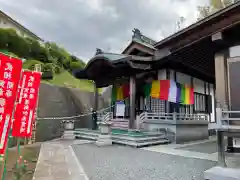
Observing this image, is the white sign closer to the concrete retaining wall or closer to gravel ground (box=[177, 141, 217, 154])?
the concrete retaining wall

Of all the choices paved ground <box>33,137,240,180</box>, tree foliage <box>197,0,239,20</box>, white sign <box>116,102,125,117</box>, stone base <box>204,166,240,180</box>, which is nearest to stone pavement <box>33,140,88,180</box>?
paved ground <box>33,137,240,180</box>

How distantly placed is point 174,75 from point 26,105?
29.4ft

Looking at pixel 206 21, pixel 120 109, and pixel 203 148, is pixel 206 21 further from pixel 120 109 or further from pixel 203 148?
pixel 120 109

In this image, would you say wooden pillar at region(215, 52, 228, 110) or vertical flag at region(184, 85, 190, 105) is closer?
wooden pillar at region(215, 52, 228, 110)

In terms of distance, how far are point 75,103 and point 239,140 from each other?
10772 millimetres

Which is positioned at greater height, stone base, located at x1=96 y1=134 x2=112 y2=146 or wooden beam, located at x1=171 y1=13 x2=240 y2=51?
wooden beam, located at x1=171 y1=13 x2=240 y2=51

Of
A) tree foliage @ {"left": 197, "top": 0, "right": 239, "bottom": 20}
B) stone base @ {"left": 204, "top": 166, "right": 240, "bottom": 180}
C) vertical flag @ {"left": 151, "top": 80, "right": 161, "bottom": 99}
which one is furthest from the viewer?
tree foliage @ {"left": 197, "top": 0, "right": 239, "bottom": 20}

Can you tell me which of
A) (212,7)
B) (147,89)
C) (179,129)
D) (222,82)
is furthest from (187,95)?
(212,7)

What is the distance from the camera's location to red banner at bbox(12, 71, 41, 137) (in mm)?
6150

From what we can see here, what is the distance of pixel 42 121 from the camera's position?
37.2ft

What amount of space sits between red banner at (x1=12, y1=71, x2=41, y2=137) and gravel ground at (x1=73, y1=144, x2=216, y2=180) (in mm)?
1948

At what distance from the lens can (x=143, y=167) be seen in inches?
221

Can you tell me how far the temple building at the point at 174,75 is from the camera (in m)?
6.01

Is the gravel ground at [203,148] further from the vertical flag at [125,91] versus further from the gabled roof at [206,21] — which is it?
the vertical flag at [125,91]
